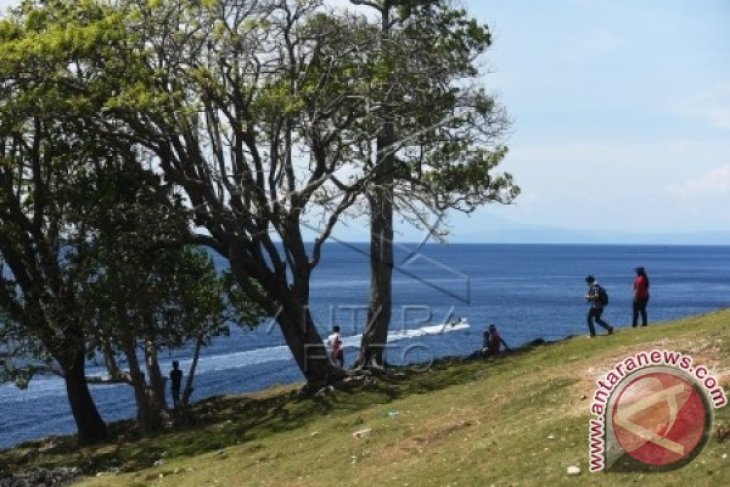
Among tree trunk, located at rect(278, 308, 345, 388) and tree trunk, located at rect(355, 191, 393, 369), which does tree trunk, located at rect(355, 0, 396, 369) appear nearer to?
tree trunk, located at rect(355, 191, 393, 369)

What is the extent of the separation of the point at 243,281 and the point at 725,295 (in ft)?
409

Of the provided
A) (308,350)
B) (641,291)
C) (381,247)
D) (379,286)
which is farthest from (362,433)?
(641,291)

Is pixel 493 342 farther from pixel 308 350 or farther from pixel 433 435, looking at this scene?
pixel 433 435

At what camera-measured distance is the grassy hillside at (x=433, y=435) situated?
16406 millimetres

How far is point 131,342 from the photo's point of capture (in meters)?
32.0

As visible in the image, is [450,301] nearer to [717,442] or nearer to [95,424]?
[95,424]

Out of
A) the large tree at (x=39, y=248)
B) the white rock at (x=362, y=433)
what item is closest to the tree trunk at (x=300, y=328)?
the large tree at (x=39, y=248)

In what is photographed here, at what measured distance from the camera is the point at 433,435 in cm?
2083

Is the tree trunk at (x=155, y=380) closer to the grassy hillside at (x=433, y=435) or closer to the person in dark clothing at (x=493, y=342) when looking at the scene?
the grassy hillside at (x=433, y=435)

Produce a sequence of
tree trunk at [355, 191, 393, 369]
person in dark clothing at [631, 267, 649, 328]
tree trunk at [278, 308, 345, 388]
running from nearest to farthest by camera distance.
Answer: tree trunk at [278, 308, 345, 388] → person in dark clothing at [631, 267, 649, 328] → tree trunk at [355, 191, 393, 369]

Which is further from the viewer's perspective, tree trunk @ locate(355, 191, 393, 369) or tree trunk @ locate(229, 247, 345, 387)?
tree trunk @ locate(355, 191, 393, 369)

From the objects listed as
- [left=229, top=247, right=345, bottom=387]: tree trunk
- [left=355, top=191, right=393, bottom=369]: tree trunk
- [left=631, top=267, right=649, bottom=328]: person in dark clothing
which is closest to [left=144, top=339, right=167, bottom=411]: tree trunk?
[left=229, top=247, right=345, bottom=387]: tree trunk

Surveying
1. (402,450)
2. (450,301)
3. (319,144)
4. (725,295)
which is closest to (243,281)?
(319,144)

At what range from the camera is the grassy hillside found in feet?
53.8
